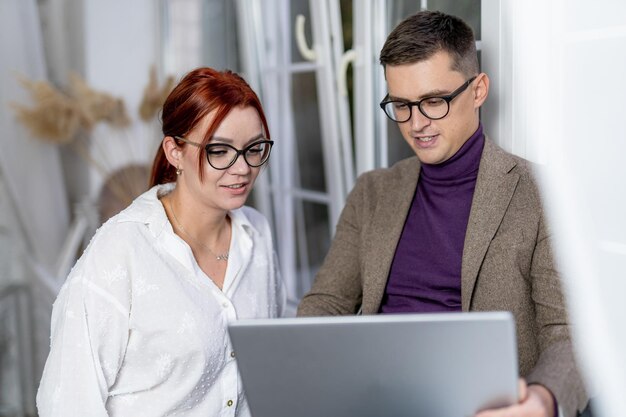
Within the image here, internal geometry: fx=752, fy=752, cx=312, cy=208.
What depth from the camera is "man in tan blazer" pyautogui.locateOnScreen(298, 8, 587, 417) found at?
4.83ft

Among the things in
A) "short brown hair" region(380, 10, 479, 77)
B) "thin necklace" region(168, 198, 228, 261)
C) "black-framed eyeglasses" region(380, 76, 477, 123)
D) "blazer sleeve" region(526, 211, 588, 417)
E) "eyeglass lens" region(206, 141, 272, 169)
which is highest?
"short brown hair" region(380, 10, 479, 77)

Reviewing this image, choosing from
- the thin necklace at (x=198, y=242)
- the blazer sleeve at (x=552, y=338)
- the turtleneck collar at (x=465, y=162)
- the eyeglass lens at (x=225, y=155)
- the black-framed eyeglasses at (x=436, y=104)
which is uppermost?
the black-framed eyeglasses at (x=436, y=104)

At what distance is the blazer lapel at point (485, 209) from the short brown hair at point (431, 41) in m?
0.20

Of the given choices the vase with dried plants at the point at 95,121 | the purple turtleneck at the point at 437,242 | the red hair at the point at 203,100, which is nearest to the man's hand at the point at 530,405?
the purple turtleneck at the point at 437,242

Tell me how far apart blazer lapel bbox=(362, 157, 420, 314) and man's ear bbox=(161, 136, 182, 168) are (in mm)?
470

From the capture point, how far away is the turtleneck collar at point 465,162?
1613 millimetres

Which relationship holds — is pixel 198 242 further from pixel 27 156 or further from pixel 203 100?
pixel 27 156

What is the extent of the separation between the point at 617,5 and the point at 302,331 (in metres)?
0.78

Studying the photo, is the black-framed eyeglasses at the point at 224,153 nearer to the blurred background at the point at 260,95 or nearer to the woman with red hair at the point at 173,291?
the woman with red hair at the point at 173,291

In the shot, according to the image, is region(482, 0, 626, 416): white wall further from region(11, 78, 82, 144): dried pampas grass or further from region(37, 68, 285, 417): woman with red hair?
region(11, 78, 82, 144): dried pampas grass

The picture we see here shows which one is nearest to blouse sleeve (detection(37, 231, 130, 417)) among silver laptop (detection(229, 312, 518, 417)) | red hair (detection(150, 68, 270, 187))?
red hair (detection(150, 68, 270, 187))

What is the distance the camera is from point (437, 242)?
5.37 feet

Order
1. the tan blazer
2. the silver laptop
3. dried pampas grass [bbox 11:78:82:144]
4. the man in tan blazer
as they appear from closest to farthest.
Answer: the silver laptop < the tan blazer < the man in tan blazer < dried pampas grass [bbox 11:78:82:144]

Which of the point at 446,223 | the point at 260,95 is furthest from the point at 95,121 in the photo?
the point at 446,223
